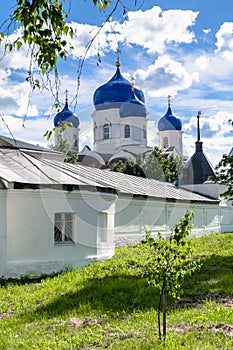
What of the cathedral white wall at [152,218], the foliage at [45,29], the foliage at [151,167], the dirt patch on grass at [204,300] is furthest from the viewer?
the foliage at [151,167]

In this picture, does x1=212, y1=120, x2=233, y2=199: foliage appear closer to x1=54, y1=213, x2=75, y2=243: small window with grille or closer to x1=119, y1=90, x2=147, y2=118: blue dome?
x1=54, y1=213, x2=75, y2=243: small window with grille

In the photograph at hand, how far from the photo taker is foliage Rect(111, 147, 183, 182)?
3381 centimetres

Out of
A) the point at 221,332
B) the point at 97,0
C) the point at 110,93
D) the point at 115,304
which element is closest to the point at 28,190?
the point at 115,304

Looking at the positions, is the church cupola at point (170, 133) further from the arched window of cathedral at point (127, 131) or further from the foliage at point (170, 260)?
the foliage at point (170, 260)

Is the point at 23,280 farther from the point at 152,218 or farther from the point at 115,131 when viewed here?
the point at 115,131

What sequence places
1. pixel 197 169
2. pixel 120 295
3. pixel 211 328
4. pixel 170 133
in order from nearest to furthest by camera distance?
1. pixel 211 328
2. pixel 120 295
3. pixel 197 169
4. pixel 170 133

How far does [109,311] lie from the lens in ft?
24.2

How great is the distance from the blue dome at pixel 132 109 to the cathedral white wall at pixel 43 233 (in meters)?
28.4

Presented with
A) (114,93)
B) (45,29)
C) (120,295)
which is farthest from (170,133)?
(45,29)

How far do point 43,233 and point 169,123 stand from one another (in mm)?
37908

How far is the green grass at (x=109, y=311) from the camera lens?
5613mm

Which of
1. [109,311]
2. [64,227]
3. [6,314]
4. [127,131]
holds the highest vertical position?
[127,131]

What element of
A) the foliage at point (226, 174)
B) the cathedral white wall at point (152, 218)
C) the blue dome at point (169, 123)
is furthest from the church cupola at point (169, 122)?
the foliage at point (226, 174)

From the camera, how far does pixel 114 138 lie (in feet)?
141
